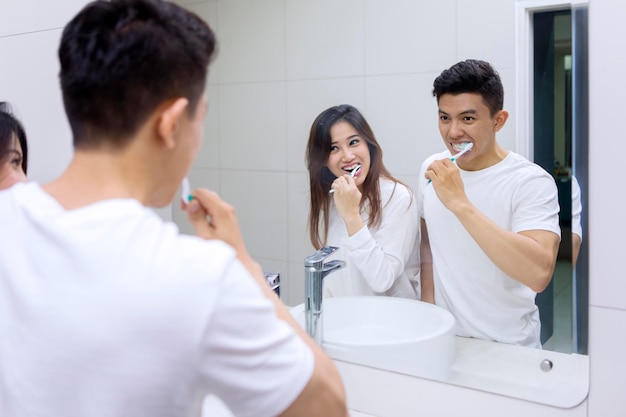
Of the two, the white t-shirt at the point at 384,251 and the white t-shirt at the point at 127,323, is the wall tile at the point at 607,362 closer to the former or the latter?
the white t-shirt at the point at 384,251

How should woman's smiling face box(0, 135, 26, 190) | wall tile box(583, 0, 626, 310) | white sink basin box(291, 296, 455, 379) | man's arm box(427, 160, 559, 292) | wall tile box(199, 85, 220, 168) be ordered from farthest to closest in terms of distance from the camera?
wall tile box(199, 85, 220, 168) < woman's smiling face box(0, 135, 26, 190) < white sink basin box(291, 296, 455, 379) < man's arm box(427, 160, 559, 292) < wall tile box(583, 0, 626, 310)

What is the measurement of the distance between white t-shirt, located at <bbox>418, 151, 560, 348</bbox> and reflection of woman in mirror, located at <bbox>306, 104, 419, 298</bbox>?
0.18 feet

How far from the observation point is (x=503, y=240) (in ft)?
3.52

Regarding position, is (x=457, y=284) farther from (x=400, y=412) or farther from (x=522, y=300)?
(x=400, y=412)

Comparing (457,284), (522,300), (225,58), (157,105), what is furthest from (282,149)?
(157,105)

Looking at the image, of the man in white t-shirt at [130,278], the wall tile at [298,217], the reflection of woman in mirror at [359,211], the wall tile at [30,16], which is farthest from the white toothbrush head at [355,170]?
the wall tile at [30,16]

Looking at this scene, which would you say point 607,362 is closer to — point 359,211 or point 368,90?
point 359,211

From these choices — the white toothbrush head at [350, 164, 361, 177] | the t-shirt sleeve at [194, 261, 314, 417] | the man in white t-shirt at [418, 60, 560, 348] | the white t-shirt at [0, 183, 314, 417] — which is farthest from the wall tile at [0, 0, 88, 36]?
the t-shirt sleeve at [194, 261, 314, 417]

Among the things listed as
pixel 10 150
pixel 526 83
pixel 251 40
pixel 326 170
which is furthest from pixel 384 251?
pixel 10 150

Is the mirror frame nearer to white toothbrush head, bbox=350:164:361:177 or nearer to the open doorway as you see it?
the open doorway

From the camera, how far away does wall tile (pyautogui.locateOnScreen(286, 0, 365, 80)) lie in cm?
119

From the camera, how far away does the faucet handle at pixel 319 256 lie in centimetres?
124

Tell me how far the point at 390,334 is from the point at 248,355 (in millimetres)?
697

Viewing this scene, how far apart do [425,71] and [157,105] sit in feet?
2.13
